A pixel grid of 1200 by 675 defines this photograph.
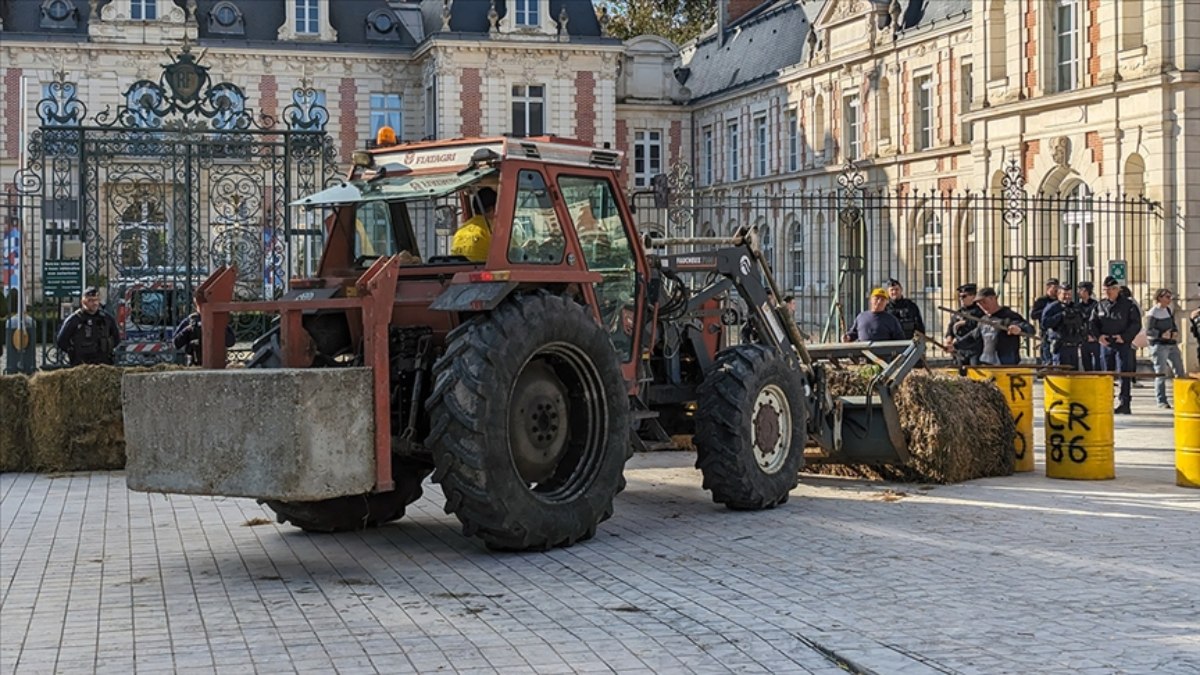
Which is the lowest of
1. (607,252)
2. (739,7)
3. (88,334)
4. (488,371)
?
(488,371)

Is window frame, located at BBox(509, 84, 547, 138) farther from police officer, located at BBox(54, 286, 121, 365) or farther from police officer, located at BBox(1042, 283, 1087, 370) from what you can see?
police officer, located at BBox(54, 286, 121, 365)

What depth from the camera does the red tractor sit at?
864 cm

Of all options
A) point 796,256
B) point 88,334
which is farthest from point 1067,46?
point 88,334

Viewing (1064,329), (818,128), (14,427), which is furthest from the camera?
(818,128)

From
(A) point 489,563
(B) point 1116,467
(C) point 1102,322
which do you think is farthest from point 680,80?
(A) point 489,563

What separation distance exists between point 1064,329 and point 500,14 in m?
31.5

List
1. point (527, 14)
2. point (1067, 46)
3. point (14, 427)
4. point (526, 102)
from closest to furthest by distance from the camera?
point (14, 427), point (1067, 46), point (526, 102), point (527, 14)

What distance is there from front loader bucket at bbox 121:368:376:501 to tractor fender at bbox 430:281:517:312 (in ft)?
2.22

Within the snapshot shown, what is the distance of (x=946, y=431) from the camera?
1237 cm

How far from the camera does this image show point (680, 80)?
181 feet

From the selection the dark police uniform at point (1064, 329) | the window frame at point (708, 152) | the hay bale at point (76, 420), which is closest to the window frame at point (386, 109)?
the window frame at point (708, 152)

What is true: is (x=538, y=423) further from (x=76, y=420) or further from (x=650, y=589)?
(x=76, y=420)

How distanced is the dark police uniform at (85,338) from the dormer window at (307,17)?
33457 millimetres

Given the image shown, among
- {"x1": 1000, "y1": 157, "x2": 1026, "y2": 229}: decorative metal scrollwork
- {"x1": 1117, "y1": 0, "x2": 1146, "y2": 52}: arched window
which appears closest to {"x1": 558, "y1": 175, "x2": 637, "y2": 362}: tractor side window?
{"x1": 1000, "y1": 157, "x2": 1026, "y2": 229}: decorative metal scrollwork
